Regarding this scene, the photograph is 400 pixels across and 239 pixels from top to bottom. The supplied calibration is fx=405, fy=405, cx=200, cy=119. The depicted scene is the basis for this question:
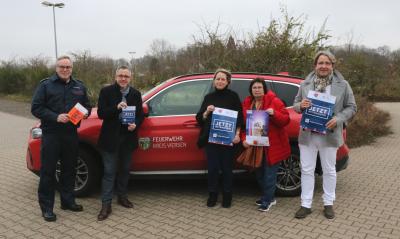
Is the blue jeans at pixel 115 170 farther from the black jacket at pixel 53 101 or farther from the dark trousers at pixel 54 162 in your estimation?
the black jacket at pixel 53 101

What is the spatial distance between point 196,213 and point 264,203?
850mm

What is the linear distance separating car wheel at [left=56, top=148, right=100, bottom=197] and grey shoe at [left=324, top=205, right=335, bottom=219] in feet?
9.60

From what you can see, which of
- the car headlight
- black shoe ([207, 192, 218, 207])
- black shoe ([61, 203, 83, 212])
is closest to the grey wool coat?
black shoe ([207, 192, 218, 207])

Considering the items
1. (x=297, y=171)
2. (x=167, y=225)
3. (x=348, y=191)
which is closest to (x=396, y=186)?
Answer: (x=348, y=191)

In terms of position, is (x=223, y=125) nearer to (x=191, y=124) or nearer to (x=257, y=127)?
(x=257, y=127)

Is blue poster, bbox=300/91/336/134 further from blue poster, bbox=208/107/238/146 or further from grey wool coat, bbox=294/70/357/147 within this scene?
blue poster, bbox=208/107/238/146

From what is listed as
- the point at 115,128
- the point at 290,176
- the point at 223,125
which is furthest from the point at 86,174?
the point at 290,176

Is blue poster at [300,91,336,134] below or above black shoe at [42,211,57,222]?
above

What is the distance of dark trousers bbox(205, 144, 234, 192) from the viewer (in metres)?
4.94

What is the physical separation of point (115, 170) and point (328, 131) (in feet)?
8.26

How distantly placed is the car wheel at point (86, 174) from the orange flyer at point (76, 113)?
34.0 inches

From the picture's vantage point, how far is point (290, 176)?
5.42 m

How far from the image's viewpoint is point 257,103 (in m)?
4.86

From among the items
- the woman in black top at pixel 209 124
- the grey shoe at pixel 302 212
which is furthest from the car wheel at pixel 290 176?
the woman in black top at pixel 209 124
